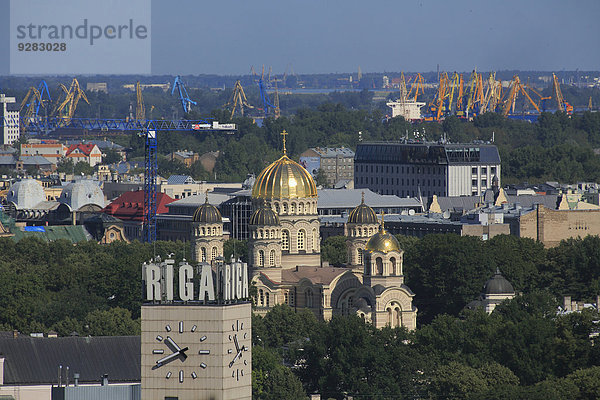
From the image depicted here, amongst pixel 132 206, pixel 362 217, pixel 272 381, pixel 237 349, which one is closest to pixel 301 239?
pixel 362 217

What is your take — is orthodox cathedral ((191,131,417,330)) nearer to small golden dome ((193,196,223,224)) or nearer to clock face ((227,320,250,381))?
small golden dome ((193,196,223,224))

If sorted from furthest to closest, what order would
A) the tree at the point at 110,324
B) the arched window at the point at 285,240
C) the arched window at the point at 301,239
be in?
the arched window at the point at 301,239, the arched window at the point at 285,240, the tree at the point at 110,324

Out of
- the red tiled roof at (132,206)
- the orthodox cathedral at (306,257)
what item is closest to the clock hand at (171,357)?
the orthodox cathedral at (306,257)

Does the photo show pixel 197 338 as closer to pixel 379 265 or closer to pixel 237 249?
pixel 379 265

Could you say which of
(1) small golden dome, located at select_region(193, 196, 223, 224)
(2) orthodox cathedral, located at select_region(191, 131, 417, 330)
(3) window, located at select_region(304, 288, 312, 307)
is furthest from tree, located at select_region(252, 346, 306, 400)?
(1) small golden dome, located at select_region(193, 196, 223, 224)

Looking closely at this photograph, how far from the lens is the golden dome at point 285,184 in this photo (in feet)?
416

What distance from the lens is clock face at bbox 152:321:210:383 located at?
65250mm

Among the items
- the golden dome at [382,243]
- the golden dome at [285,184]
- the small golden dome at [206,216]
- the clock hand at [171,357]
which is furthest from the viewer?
the small golden dome at [206,216]

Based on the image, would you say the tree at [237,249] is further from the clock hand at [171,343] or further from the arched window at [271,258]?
the clock hand at [171,343]

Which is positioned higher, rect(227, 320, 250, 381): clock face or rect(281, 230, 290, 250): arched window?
rect(281, 230, 290, 250): arched window

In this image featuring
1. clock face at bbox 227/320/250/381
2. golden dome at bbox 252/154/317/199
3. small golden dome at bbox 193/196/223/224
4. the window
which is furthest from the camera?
small golden dome at bbox 193/196/223/224

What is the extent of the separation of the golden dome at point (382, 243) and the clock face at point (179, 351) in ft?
168

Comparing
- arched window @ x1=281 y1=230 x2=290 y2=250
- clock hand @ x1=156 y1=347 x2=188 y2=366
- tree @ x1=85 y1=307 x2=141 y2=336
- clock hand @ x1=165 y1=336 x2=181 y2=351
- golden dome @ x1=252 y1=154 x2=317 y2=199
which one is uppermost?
golden dome @ x1=252 y1=154 x2=317 y2=199

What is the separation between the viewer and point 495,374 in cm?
8838
